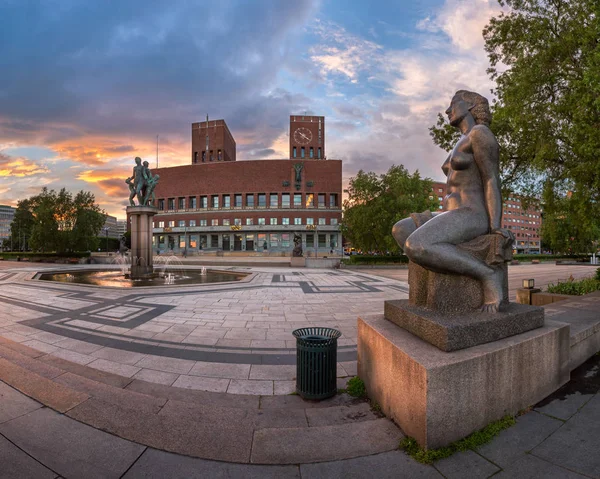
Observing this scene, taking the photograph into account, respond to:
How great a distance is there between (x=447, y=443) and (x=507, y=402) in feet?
3.16

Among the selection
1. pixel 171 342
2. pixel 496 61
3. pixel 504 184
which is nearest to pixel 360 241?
pixel 504 184

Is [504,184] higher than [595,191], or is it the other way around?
[504,184]

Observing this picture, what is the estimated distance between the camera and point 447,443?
8.84 ft

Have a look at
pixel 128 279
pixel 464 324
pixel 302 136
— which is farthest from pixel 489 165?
pixel 302 136

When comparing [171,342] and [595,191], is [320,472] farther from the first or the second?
[595,191]

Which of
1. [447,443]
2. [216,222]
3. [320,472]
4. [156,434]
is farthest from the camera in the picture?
[216,222]

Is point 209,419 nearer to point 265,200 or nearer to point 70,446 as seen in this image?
point 70,446

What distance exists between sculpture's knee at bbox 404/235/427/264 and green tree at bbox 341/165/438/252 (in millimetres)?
27076

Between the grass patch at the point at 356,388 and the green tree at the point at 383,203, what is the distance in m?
27.2

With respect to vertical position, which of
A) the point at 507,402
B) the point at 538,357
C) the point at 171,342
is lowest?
the point at 171,342

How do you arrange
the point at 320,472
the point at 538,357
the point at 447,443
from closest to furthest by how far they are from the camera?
the point at 320,472 → the point at 447,443 → the point at 538,357

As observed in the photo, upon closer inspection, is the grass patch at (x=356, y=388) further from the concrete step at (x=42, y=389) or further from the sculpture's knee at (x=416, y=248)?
the concrete step at (x=42, y=389)

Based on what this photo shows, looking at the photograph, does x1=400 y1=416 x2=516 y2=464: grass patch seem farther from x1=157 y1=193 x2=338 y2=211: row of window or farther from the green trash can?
x1=157 y1=193 x2=338 y2=211: row of window

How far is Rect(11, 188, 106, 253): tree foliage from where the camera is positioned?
36562mm
